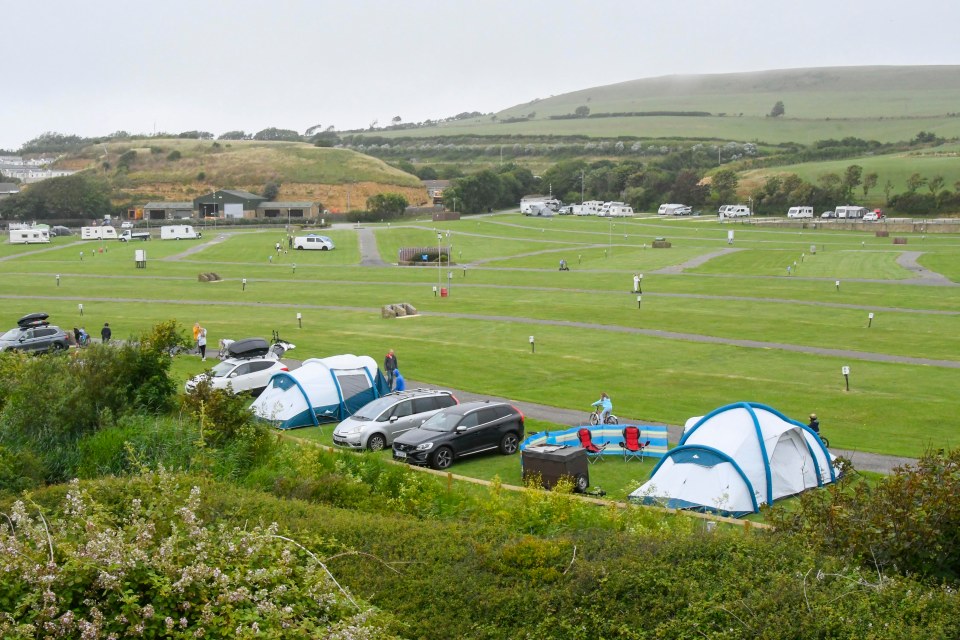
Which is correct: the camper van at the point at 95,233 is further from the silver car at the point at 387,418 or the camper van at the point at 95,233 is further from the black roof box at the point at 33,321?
the silver car at the point at 387,418

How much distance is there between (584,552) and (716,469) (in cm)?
1014

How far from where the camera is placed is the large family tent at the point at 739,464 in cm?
1819

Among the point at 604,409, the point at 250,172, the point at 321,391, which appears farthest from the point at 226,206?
the point at 604,409

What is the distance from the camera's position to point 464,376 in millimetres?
32219

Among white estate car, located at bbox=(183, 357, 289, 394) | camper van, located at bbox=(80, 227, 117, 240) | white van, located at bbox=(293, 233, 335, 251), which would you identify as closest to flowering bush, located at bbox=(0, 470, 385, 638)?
white estate car, located at bbox=(183, 357, 289, 394)

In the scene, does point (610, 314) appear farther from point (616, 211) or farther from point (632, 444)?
point (616, 211)

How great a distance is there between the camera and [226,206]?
480 ft

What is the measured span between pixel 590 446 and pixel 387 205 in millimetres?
119011

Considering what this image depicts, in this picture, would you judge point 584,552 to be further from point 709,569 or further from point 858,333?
point 858,333

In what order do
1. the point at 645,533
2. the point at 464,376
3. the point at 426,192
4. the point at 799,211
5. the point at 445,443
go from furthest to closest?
1. the point at 426,192
2. the point at 799,211
3. the point at 464,376
4. the point at 445,443
5. the point at 645,533

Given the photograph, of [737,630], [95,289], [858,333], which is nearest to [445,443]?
[737,630]

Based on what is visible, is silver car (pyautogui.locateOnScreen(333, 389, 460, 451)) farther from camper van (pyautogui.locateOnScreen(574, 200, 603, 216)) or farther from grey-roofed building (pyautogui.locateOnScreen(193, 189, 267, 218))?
grey-roofed building (pyautogui.locateOnScreen(193, 189, 267, 218))

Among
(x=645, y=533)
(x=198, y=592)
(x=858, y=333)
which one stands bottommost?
(x=858, y=333)

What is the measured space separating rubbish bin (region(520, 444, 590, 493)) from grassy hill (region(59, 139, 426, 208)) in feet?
481
